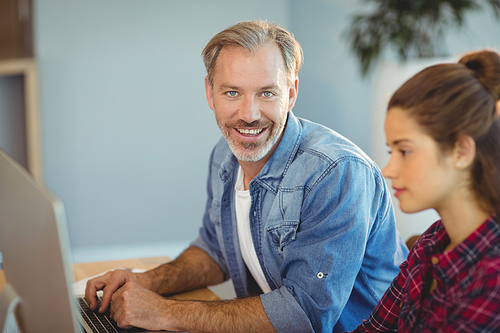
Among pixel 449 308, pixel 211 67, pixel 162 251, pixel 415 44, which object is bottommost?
pixel 162 251

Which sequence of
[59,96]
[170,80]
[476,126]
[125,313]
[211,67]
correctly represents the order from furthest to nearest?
A: [170,80]
[59,96]
[211,67]
[125,313]
[476,126]

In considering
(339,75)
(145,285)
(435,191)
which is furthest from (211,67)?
(339,75)

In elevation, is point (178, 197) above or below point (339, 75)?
below

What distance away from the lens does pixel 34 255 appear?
0.72m

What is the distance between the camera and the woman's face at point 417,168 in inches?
31.9

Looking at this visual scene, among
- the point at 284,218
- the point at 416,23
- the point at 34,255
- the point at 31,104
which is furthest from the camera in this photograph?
the point at 31,104

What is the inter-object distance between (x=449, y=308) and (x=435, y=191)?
0.19m

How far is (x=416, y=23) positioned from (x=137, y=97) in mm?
1694

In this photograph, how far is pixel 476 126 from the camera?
0.79 m

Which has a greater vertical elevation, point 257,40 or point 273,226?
point 257,40

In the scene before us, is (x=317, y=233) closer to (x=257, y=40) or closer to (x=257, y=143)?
(x=257, y=143)

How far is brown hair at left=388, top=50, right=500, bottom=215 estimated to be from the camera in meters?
0.79

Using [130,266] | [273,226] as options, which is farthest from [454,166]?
[130,266]

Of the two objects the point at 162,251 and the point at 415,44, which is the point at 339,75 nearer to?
the point at 415,44
